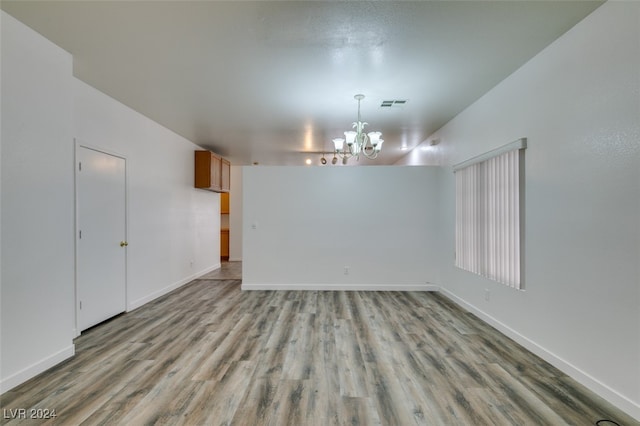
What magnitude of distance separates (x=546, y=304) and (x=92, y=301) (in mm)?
4817

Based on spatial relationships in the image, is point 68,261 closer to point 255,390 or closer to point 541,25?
point 255,390

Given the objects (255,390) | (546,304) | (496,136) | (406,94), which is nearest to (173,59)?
(406,94)

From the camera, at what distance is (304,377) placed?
234 centimetres

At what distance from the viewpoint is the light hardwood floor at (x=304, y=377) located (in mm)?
1897

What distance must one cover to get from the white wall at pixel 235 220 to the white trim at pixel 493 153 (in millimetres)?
6244

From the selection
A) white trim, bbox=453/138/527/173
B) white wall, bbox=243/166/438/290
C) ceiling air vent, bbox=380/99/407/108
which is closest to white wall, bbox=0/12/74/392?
white wall, bbox=243/166/438/290

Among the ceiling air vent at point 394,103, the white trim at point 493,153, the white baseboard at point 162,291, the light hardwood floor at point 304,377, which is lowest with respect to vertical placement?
the light hardwood floor at point 304,377

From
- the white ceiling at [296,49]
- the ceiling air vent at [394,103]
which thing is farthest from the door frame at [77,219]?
the ceiling air vent at [394,103]

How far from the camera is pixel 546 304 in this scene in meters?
2.60

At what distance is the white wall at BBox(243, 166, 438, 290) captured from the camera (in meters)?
5.18

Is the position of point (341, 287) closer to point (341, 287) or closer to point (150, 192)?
point (341, 287)

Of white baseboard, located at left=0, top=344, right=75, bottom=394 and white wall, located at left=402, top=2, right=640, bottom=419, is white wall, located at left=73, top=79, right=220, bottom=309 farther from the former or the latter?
white wall, located at left=402, top=2, right=640, bottom=419

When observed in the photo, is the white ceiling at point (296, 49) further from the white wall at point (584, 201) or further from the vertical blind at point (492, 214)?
the vertical blind at point (492, 214)

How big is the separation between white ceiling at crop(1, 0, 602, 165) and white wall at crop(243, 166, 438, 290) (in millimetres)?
1310
